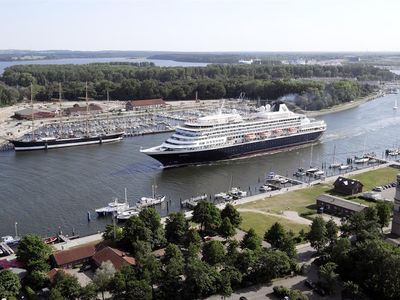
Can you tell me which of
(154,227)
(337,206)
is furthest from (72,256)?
(337,206)

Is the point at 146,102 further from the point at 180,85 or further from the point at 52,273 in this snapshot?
the point at 52,273

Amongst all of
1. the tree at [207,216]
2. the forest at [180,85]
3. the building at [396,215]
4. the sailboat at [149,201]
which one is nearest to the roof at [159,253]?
the tree at [207,216]

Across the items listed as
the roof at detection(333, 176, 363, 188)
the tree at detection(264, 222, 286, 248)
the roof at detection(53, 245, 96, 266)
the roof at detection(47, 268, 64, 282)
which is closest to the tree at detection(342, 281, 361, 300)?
the tree at detection(264, 222, 286, 248)

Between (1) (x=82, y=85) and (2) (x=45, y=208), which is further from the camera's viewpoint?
(1) (x=82, y=85)

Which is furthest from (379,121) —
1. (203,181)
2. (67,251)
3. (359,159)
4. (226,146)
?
(67,251)

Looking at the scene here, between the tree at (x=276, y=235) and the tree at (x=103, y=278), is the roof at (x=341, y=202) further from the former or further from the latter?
the tree at (x=103, y=278)

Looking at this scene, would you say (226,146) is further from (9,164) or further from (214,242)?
(214,242)
